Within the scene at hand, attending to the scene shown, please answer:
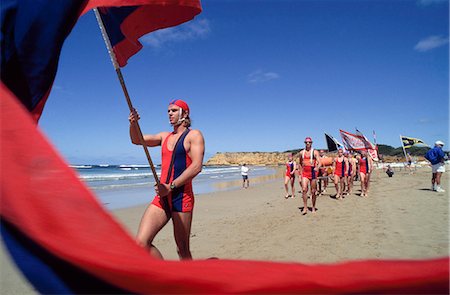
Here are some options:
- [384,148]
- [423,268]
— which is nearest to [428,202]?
[423,268]

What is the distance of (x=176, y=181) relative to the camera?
320 centimetres

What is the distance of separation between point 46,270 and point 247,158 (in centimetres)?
15993

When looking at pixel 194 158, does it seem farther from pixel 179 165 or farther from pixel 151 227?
pixel 151 227

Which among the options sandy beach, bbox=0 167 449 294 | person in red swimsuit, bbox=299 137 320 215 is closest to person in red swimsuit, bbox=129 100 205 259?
sandy beach, bbox=0 167 449 294

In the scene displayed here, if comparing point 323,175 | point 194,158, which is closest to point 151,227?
point 194,158

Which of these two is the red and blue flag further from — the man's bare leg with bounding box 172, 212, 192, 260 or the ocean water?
the man's bare leg with bounding box 172, 212, 192, 260

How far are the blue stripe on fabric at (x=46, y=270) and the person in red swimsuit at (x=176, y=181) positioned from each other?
1882mm

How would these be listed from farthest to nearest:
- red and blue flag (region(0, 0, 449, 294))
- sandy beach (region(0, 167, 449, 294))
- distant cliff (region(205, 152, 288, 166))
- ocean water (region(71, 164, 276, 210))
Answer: distant cliff (region(205, 152, 288, 166)), ocean water (region(71, 164, 276, 210)), sandy beach (region(0, 167, 449, 294)), red and blue flag (region(0, 0, 449, 294))

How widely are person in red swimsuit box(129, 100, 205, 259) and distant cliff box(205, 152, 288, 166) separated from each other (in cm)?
14957

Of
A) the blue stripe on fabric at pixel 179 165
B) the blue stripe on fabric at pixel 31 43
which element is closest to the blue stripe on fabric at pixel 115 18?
the blue stripe on fabric at pixel 31 43

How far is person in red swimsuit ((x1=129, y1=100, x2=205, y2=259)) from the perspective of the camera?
3131mm

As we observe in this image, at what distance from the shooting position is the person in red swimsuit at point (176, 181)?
3.13m

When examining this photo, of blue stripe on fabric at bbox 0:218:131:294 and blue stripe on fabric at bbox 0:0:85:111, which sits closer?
blue stripe on fabric at bbox 0:218:131:294

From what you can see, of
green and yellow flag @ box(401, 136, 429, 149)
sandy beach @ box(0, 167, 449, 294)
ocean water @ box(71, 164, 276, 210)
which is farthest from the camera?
green and yellow flag @ box(401, 136, 429, 149)
